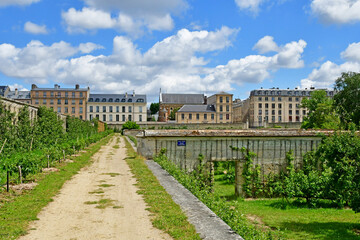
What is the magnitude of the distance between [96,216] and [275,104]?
8929 centimetres

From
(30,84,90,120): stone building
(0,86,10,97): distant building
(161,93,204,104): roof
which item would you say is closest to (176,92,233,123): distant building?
(161,93,204,104): roof

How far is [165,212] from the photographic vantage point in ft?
21.8

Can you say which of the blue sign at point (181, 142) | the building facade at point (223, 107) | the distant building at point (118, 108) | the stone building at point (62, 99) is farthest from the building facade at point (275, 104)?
the blue sign at point (181, 142)

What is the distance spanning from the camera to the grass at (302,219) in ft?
32.2

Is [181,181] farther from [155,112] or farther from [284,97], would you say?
[155,112]

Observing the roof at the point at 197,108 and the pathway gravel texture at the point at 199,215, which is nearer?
the pathway gravel texture at the point at 199,215

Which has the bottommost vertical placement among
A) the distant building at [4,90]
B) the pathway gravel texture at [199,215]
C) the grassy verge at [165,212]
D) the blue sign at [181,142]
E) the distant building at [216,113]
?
the grassy verge at [165,212]

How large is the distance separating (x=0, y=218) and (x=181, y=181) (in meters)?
5.05

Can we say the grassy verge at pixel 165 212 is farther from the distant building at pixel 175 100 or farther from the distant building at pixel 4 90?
the distant building at pixel 175 100

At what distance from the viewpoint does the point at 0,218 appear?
21.0 ft

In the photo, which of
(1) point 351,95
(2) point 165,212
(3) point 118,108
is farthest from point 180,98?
(2) point 165,212

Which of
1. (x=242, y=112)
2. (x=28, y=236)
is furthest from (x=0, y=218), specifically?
(x=242, y=112)

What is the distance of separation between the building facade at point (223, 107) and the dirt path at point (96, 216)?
75348 mm

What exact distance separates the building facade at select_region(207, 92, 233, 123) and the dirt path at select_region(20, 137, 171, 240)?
2966 inches
